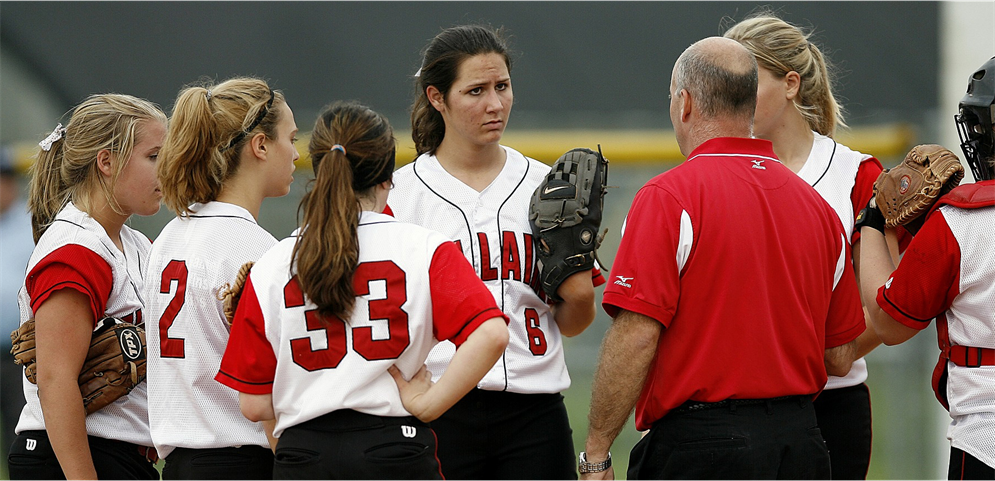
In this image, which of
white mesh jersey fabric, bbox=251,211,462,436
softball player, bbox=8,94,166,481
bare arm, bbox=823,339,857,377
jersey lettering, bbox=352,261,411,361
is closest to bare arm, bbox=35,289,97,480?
softball player, bbox=8,94,166,481

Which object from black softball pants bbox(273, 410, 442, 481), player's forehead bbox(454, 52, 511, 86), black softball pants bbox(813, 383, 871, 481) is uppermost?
player's forehead bbox(454, 52, 511, 86)

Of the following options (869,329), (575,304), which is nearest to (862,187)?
(869,329)

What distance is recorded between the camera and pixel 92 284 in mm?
2537

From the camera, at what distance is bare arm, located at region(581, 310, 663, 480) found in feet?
7.85

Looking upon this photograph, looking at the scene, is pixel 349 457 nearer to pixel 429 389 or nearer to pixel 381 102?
pixel 429 389

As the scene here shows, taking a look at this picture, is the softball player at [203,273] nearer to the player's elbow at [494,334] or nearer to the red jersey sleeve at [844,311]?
the player's elbow at [494,334]

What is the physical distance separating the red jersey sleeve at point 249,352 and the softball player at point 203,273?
0.23 metres

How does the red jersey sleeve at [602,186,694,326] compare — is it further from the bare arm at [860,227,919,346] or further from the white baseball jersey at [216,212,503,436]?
the bare arm at [860,227,919,346]

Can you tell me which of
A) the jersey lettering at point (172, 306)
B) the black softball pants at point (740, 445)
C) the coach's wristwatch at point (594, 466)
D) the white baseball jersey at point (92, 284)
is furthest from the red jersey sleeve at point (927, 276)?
the white baseball jersey at point (92, 284)

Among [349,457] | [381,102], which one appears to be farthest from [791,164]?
[381,102]

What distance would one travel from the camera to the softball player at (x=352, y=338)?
6.94 ft

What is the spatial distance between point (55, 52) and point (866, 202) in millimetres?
9160

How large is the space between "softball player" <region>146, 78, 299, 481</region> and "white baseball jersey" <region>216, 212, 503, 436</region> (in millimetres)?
229

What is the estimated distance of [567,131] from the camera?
6887mm
